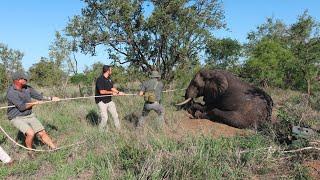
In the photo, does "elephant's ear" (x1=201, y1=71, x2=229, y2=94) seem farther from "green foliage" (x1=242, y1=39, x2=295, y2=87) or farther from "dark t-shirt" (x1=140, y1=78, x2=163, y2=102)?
"green foliage" (x1=242, y1=39, x2=295, y2=87)

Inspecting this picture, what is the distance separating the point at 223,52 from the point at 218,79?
7002 millimetres

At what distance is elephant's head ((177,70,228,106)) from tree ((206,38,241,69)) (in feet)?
17.5

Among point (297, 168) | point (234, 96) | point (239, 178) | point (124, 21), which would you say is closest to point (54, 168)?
point (239, 178)

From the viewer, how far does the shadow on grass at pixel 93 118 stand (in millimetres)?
11833

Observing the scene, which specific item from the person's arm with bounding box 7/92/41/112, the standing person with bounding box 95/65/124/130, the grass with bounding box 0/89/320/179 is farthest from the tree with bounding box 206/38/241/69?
the person's arm with bounding box 7/92/41/112

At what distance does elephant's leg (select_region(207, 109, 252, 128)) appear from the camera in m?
11.0

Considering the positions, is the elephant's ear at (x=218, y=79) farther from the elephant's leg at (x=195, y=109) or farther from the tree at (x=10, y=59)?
the tree at (x=10, y=59)

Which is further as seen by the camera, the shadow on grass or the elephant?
the shadow on grass

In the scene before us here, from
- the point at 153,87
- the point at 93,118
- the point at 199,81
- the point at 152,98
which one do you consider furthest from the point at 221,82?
the point at 93,118

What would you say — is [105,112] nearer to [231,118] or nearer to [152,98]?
[152,98]

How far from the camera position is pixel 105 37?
17.6 meters

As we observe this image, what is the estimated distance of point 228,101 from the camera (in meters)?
11.8

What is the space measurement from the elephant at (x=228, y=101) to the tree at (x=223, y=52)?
214 inches

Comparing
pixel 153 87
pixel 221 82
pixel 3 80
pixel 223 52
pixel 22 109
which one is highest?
pixel 223 52
